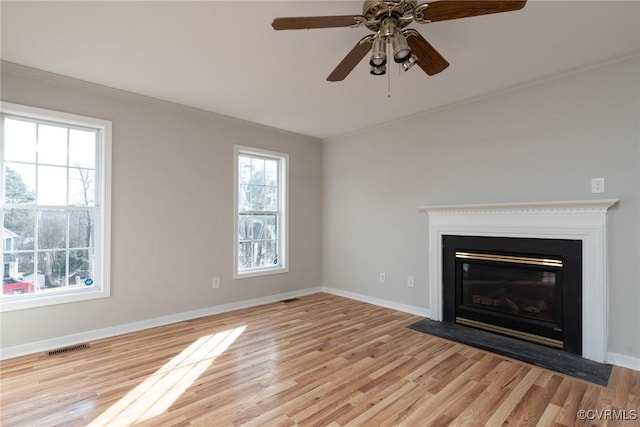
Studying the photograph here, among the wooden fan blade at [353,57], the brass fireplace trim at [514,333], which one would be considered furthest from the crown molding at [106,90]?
the brass fireplace trim at [514,333]

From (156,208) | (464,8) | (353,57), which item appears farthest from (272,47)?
(156,208)

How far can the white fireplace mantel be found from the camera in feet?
8.58

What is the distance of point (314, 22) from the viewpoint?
169 centimetres

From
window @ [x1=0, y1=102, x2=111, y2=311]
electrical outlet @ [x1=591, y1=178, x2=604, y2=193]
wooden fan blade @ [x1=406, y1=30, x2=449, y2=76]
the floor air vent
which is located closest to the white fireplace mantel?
electrical outlet @ [x1=591, y1=178, x2=604, y2=193]

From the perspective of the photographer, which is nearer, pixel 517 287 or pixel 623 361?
pixel 623 361

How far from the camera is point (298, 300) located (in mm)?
4594

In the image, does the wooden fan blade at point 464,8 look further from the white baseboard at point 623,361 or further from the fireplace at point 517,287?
the white baseboard at point 623,361

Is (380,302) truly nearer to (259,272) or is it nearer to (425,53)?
(259,272)

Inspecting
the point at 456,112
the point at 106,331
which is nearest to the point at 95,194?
the point at 106,331

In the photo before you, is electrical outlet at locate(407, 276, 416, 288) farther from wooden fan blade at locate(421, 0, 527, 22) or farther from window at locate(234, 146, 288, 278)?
wooden fan blade at locate(421, 0, 527, 22)

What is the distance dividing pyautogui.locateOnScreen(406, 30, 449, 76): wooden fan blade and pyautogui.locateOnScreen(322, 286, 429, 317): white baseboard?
2.78 m

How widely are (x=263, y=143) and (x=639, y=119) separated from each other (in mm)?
3914

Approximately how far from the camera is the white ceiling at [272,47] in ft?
6.70

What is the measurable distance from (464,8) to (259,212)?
3516 millimetres
